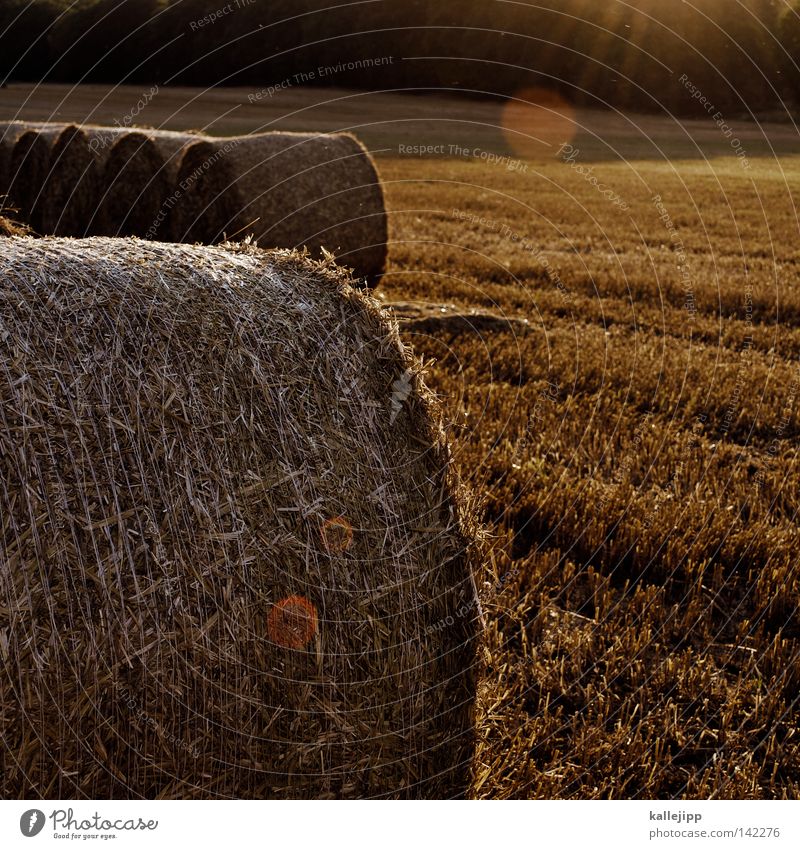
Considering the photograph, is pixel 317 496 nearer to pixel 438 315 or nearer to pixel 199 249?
pixel 199 249

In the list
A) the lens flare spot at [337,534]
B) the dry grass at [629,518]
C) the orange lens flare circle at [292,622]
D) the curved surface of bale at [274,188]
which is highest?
the curved surface of bale at [274,188]

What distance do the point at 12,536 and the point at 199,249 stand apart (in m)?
1.32

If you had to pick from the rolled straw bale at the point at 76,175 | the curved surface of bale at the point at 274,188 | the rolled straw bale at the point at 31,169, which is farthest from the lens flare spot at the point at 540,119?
the rolled straw bale at the point at 76,175

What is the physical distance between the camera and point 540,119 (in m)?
45.2

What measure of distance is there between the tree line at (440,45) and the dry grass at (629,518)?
87.6 ft

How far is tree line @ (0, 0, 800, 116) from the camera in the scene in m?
35.1

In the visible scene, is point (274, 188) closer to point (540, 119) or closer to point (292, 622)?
point (292, 622)

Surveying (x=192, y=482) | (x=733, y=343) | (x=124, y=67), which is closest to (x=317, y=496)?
(x=192, y=482)

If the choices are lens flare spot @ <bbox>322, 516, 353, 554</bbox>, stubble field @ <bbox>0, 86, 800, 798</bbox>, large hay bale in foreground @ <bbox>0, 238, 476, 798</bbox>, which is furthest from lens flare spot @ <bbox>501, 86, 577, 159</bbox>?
lens flare spot @ <bbox>322, 516, 353, 554</bbox>

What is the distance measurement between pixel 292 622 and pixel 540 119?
152 feet

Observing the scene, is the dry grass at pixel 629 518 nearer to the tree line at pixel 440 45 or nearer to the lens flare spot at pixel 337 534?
the lens flare spot at pixel 337 534

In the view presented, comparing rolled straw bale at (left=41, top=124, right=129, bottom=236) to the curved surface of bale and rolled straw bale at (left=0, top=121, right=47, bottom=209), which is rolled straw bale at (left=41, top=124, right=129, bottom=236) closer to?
rolled straw bale at (left=0, top=121, right=47, bottom=209)

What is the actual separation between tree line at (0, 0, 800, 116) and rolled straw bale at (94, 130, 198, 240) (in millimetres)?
26209

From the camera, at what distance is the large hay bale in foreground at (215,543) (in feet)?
7.97
